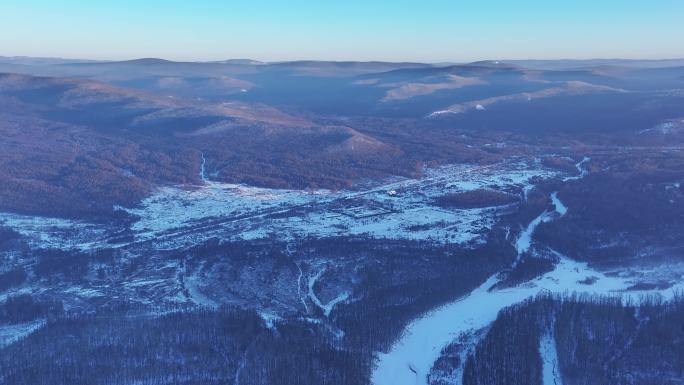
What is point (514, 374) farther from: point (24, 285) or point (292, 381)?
point (24, 285)

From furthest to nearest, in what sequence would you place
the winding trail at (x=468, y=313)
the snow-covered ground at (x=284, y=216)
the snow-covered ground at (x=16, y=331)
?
the snow-covered ground at (x=284, y=216) → the snow-covered ground at (x=16, y=331) → the winding trail at (x=468, y=313)

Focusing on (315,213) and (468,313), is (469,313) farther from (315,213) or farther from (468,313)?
(315,213)

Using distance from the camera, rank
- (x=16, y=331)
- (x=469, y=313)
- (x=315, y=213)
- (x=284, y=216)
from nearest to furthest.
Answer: (x=16, y=331)
(x=469, y=313)
(x=284, y=216)
(x=315, y=213)

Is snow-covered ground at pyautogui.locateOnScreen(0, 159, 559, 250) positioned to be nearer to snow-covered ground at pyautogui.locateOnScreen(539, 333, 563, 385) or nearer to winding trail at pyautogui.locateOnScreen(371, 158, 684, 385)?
winding trail at pyautogui.locateOnScreen(371, 158, 684, 385)

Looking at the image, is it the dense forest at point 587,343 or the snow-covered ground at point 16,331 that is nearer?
the dense forest at point 587,343

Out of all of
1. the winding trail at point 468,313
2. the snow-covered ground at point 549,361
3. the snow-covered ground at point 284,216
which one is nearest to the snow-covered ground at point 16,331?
the snow-covered ground at point 284,216

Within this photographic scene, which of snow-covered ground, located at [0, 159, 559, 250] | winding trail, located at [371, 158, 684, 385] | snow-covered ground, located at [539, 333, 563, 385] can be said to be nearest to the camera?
snow-covered ground, located at [539, 333, 563, 385]

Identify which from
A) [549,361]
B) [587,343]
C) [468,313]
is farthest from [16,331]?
[587,343]

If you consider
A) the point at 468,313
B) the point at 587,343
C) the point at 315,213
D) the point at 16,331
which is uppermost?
the point at 315,213

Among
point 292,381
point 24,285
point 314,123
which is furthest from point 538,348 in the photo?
point 314,123

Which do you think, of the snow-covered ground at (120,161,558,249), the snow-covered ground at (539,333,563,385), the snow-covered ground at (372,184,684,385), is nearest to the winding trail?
the snow-covered ground at (372,184,684,385)

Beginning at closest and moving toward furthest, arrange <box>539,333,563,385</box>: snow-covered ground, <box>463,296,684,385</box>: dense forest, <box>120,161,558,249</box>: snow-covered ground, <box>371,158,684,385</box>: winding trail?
<box>539,333,563,385</box>: snow-covered ground < <box>463,296,684,385</box>: dense forest < <box>371,158,684,385</box>: winding trail < <box>120,161,558,249</box>: snow-covered ground

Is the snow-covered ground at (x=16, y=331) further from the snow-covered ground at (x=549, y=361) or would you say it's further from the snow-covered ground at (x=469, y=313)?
the snow-covered ground at (x=549, y=361)

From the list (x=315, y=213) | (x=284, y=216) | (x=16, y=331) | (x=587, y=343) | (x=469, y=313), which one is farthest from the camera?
(x=315, y=213)
